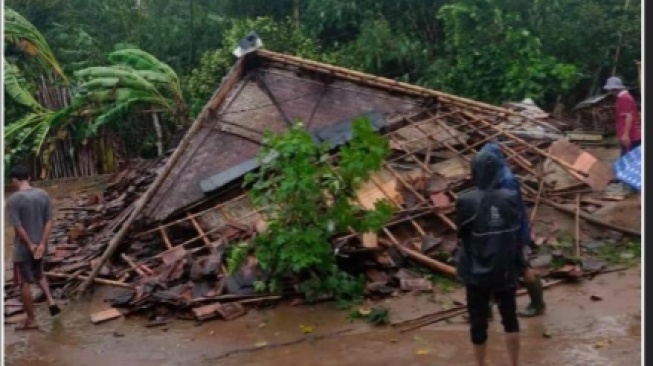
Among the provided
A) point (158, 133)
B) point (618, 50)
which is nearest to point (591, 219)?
point (618, 50)

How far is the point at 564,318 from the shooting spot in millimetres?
6453

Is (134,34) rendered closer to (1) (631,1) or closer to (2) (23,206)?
(1) (631,1)

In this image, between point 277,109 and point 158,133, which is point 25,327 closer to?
point 277,109

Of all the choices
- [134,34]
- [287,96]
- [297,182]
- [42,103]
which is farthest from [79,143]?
[297,182]

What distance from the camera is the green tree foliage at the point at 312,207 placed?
280 inches

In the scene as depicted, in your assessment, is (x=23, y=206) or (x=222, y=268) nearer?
(x=23, y=206)

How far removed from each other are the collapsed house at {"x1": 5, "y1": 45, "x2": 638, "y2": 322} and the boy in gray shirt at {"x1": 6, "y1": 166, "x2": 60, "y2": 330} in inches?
28.7

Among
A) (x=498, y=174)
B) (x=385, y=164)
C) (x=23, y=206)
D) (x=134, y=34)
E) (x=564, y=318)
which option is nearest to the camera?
(x=498, y=174)

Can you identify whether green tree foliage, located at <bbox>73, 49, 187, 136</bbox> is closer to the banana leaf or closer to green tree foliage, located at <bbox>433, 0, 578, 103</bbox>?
the banana leaf

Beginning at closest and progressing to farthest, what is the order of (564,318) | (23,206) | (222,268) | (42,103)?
(564,318) → (23,206) → (222,268) → (42,103)

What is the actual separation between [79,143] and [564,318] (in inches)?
453

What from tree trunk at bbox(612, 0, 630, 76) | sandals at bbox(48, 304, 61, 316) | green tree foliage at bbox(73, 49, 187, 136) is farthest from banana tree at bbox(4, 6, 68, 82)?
tree trunk at bbox(612, 0, 630, 76)

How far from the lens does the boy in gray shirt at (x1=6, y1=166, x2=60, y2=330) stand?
693cm

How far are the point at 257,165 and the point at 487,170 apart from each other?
13.7 feet
